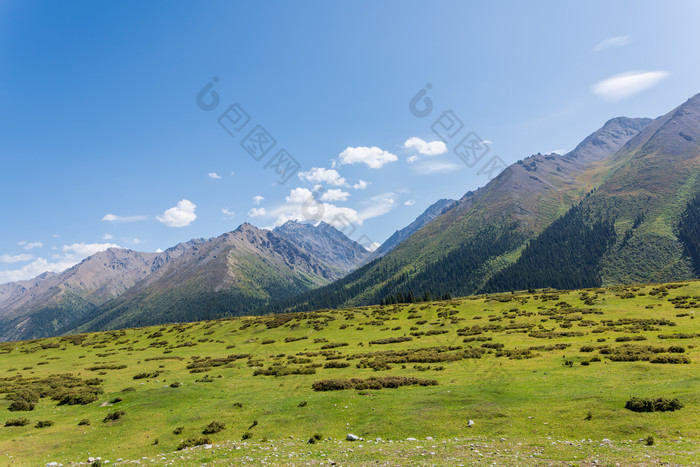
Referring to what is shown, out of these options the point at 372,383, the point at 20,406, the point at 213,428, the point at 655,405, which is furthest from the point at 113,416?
the point at 655,405

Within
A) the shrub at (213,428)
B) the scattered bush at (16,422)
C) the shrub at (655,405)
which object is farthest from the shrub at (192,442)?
the shrub at (655,405)

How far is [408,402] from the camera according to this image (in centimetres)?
2216

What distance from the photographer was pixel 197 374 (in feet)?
128

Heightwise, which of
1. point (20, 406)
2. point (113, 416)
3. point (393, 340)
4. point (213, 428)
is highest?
point (20, 406)

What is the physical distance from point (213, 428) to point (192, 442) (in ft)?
5.12

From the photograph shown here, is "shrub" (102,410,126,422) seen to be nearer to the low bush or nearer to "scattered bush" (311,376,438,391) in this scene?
the low bush

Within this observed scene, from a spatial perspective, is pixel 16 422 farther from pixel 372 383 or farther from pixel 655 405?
pixel 655 405

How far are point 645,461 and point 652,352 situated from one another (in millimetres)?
24539

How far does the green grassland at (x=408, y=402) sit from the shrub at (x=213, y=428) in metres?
0.28

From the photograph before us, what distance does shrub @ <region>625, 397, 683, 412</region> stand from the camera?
54.3ft

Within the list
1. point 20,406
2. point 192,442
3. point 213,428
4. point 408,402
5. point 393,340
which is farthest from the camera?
point 393,340

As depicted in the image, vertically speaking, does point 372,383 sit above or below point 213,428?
below

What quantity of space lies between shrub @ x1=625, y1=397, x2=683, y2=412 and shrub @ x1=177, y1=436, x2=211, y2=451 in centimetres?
2281

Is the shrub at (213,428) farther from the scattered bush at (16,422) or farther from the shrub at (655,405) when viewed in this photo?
the shrub at (655,405)
